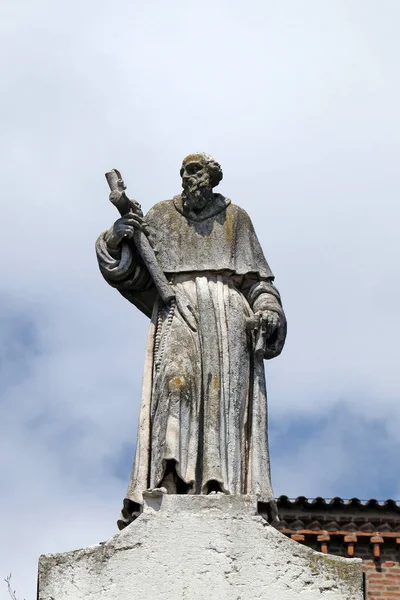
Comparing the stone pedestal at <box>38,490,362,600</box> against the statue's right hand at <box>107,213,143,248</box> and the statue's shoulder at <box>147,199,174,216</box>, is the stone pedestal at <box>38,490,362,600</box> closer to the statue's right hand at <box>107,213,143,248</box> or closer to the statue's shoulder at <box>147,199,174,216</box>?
the statue's right hand at <box>107,213,143,248</box>

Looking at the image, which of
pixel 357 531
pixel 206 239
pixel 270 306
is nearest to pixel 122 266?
pixel 206 239

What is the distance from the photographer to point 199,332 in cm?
1719

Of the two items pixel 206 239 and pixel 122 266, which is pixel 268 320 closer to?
pixel 206 239

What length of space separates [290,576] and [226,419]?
147 centimetres

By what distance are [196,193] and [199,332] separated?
1.21m

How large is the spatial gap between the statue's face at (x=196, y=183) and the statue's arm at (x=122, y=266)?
0.64 m

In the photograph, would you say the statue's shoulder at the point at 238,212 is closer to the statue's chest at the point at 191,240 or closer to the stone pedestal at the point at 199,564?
the statue's chest at the point at 191,240

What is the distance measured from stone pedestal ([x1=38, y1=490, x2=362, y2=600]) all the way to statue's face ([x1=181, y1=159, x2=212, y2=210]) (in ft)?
8.91

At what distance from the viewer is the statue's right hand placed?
17469 mm

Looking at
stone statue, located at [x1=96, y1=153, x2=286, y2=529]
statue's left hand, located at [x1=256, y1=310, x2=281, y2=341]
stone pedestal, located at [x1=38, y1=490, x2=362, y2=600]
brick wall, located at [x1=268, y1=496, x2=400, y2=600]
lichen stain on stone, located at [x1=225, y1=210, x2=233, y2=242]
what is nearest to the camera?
stone pedestal, located at [x1=38, y1=490, x2=362, y2=600]

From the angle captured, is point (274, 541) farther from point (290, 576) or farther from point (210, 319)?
point (210, 319)

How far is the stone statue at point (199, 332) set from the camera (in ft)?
54.5

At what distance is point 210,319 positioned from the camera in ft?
56.5

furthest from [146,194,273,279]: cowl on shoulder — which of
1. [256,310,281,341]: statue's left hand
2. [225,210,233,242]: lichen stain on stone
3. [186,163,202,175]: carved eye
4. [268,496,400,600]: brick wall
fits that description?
[268,496,400,600]: brick wall
